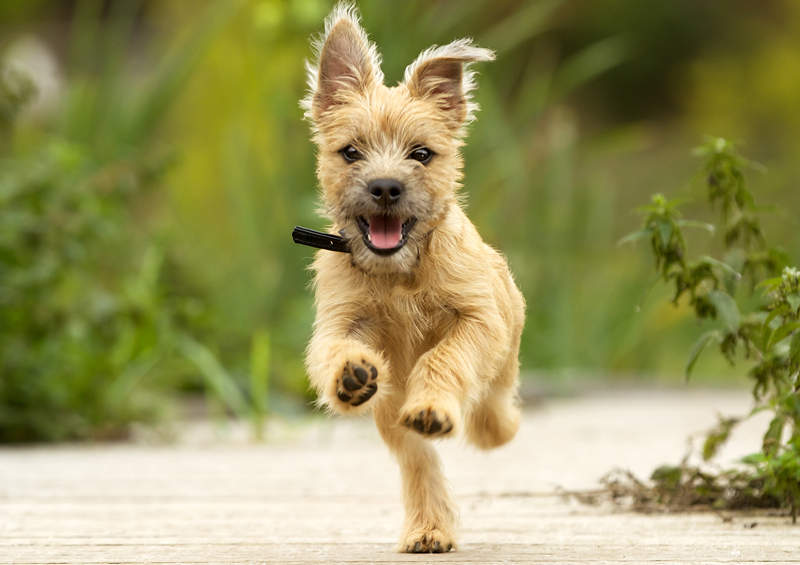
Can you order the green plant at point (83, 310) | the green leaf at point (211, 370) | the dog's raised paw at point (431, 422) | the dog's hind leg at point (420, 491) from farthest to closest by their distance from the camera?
the green leaf at point (211, 370) < the green plant at point (83, 310) < the dog's hind leg at point (420, 491) < the dog's raised paw at point (431, 422)

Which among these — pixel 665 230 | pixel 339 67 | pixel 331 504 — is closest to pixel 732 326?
pixel 665 230

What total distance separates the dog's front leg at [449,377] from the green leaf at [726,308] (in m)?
0.80

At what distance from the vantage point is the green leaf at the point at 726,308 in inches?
148

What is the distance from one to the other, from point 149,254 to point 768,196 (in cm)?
554

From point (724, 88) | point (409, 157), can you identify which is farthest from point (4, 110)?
point (724, 88)

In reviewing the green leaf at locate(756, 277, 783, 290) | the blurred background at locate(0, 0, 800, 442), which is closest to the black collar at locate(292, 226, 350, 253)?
the green leaf at locate(756, 277, 783, 290)

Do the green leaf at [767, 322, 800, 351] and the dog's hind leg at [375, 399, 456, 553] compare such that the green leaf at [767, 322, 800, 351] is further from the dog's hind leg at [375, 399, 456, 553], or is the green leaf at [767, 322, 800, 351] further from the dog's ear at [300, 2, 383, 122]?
the dog's ear at [300, 2, 383, 122]

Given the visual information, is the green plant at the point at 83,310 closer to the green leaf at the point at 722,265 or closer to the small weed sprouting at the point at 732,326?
the small weed sprouting at the point at 732,326

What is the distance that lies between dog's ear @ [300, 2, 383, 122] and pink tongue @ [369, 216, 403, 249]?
0.40 meters

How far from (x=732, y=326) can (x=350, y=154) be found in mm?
1336

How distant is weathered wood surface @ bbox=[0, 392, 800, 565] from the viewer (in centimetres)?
334

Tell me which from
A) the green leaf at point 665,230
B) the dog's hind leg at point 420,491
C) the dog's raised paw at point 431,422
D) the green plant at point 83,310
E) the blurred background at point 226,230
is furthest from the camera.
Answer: the blurred background at point 226,230

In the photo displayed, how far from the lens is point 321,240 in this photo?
3.29m

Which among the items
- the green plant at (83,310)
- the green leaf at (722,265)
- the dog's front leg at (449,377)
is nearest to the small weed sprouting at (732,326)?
the green leaf at (722,265)
